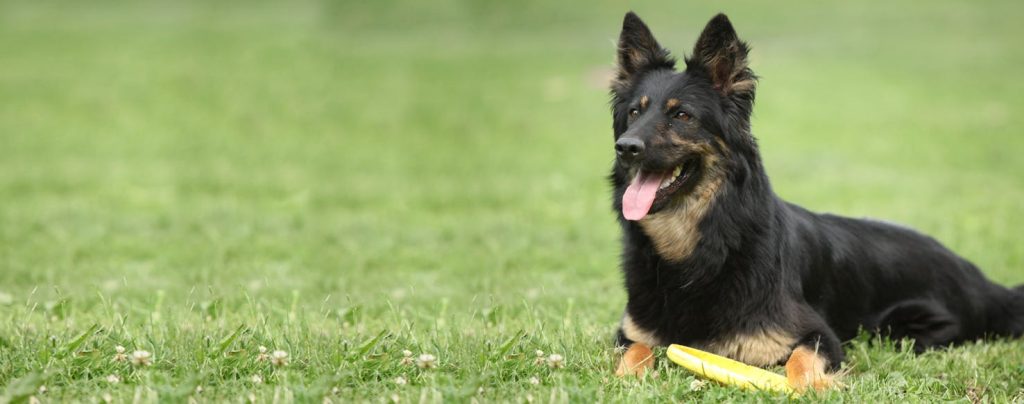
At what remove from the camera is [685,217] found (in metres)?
6.00

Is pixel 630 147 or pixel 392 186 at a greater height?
pixel 630 147

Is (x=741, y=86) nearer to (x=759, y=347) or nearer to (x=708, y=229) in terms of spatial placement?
(x=708, y=229)

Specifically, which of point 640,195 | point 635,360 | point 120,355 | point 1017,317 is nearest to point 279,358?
point 120,355

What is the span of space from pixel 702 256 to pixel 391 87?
19.6 meters

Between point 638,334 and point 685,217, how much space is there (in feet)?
2.47

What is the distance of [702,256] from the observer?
19.7ft

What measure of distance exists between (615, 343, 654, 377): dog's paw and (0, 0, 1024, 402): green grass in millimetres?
97

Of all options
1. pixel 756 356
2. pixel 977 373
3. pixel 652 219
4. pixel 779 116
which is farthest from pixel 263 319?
pixel 779 116

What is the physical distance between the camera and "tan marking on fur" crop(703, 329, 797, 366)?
230 inches

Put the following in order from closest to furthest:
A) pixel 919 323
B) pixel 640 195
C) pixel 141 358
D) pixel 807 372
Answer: pixel 141 358 < pixel 807 372 < pixel 640 195 < pixel 919 323

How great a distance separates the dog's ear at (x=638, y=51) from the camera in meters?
6.39

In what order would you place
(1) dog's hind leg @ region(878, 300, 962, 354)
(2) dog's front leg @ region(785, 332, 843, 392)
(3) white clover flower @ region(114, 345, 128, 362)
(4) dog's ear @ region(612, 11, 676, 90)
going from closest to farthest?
(3) white clover flower @ region(114, 345, 128, 362), (2) dog's front leg @ region(785, 332, 843, 392), (4) dog's ear @ region(612, 11, 676, 90), (1) dog's hind leg @ region(878, 300, 962, 354)

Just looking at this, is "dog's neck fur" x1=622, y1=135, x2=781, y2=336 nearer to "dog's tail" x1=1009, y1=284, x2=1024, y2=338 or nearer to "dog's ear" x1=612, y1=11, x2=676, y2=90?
"dog's ear" x1=612, y1=11, x2=676, y2=90

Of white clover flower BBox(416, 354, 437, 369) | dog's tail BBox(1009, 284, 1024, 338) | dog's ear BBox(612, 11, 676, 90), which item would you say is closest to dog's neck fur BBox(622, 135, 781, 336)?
dog's ear BBox(612, 11, 676, 90)
